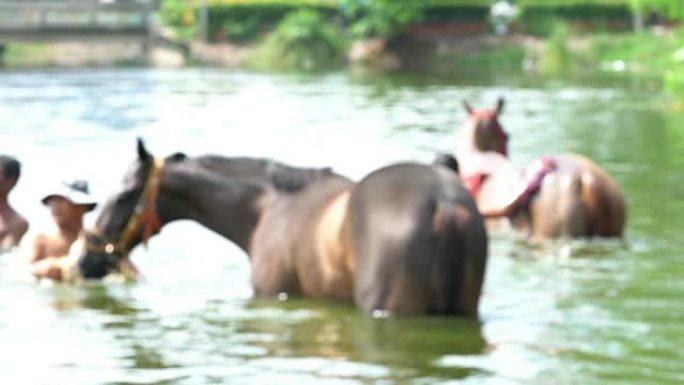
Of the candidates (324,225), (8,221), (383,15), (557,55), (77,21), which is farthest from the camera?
(383,15)

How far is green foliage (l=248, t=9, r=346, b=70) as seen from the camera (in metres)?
70.2

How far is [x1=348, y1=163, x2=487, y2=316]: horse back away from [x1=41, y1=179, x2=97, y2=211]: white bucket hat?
3164 mm

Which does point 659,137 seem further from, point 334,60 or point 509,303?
point 334,60

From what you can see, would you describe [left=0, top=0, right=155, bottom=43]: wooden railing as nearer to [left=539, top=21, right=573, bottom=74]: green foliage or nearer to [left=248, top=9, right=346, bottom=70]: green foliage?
[left=248, top=9, right=346, bottom=70]: green foliage

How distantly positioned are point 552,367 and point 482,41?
207 feet

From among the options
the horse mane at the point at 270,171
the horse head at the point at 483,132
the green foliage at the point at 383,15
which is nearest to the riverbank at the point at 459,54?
the green foliage at the point at 383,15

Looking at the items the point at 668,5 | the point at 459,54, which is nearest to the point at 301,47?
the point at 459,54

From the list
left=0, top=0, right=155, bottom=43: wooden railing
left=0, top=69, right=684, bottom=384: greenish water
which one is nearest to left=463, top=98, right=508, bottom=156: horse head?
left=0, top=69, right=684, bottom=384: greenish water

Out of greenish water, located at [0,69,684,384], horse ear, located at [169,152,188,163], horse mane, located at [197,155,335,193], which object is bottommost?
greenish water, located at [0,69,684,384]

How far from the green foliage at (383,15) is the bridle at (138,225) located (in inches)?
2364

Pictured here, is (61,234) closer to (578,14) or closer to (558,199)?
(558,199)

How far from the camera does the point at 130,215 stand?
43.8ft

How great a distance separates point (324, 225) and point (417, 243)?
1002 millimetres

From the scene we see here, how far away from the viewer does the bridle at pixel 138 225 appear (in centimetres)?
1327
